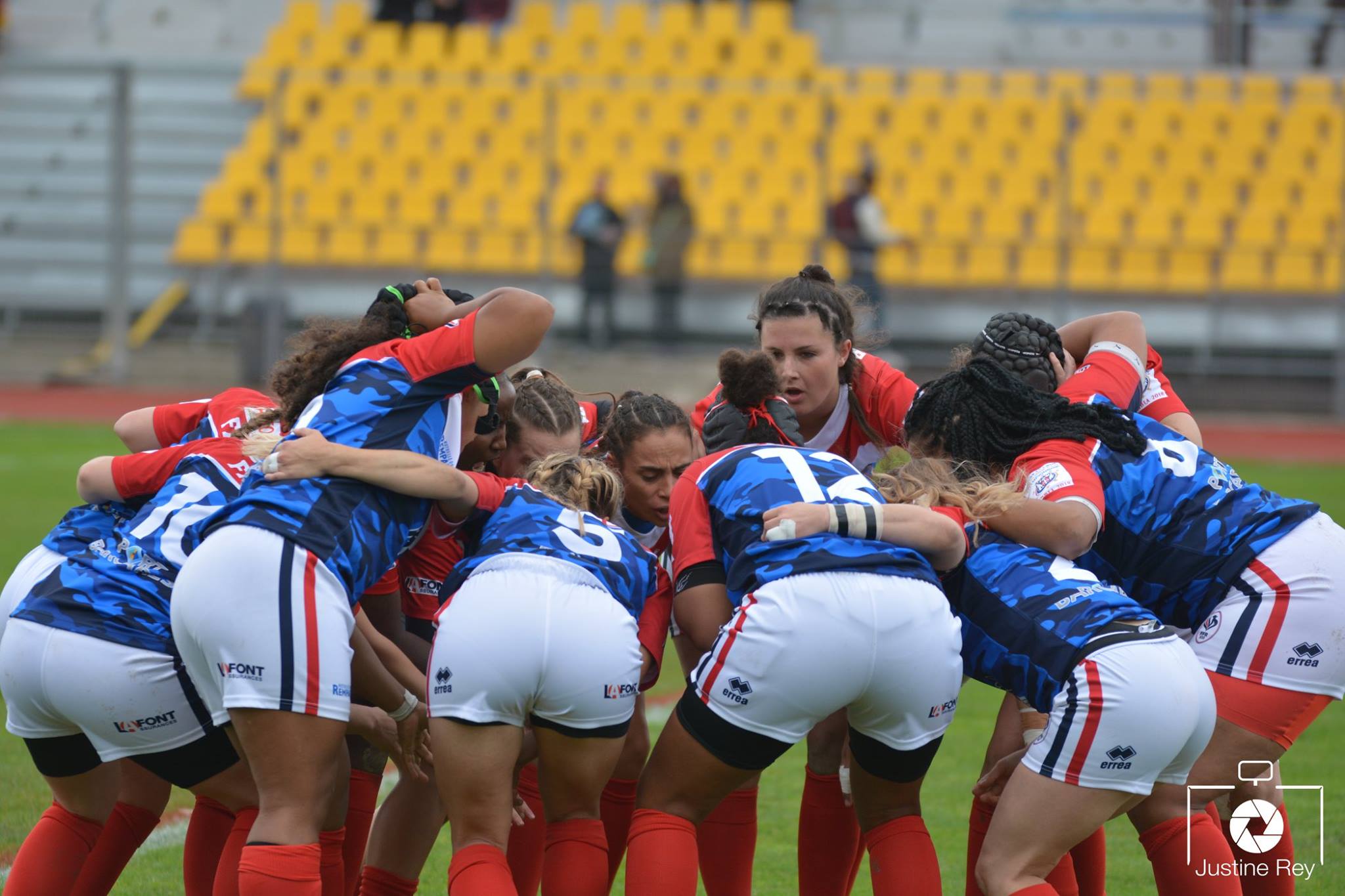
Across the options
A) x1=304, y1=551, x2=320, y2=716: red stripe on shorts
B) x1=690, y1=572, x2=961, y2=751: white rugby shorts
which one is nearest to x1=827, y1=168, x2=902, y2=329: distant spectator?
x1=690, y1=572, x2=961, y2=751: white rugby shorts

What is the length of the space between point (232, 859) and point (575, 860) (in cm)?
79

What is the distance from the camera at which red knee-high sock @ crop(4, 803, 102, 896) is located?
3.63 m

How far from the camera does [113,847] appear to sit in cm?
383

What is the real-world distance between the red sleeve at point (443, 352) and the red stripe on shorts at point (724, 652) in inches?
33.1

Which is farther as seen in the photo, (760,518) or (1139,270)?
(1139,270)

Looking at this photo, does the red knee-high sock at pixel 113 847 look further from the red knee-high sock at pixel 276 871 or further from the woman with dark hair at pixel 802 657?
the woman with dark hair at pixel 802 657

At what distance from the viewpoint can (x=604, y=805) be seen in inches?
161

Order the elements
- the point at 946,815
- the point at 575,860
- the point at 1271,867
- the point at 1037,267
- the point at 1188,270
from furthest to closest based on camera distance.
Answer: the point at 1037,267, the point at 1188,270, the point at 946,815, the point at 1271,867, the point at 575,860

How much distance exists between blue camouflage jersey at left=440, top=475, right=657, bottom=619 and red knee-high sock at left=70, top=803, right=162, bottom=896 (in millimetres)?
1052

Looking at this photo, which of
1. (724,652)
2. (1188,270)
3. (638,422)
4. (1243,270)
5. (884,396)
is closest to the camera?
(724,652)

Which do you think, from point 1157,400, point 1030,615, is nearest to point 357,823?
point 1030,615

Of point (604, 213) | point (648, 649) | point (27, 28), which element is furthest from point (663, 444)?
point (27, 28)

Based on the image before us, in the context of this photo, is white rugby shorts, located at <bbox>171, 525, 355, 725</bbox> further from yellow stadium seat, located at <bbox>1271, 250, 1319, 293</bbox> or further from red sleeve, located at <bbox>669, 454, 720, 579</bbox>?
yellow stadium seat, located at <bbox>1271, 250, 1319, 293</bbox>

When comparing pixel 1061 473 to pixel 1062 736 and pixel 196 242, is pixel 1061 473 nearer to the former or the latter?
pixel 1062 736
